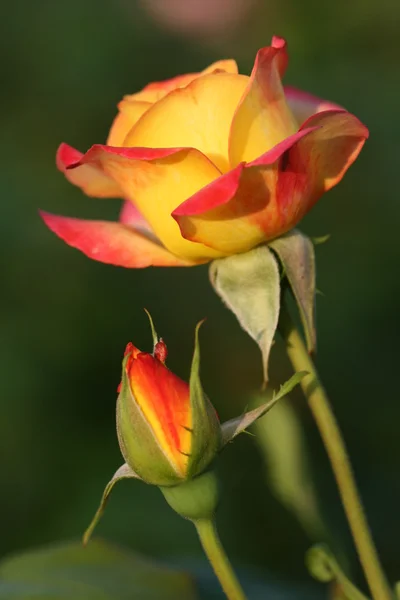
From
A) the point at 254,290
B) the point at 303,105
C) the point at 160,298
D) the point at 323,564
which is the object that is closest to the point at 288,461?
the point at 323,564

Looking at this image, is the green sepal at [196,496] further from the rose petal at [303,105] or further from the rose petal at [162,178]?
the rose petal at [303,105]

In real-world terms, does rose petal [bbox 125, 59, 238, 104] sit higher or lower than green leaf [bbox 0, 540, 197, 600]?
higher

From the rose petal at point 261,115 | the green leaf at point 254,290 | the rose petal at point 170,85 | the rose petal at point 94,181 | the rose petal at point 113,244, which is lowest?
the green leaf at point 254,290

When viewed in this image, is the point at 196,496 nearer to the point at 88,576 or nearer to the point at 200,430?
the point at 200,430

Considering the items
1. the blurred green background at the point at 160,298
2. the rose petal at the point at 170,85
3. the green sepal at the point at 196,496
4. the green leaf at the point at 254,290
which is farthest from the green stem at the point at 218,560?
the blurred green background at the point at 160,298

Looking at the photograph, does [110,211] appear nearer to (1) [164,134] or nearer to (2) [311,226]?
(2) [311,226]

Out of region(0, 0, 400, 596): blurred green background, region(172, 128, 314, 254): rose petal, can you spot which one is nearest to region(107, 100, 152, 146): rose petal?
region(172, 128, 314, 254): rose petal

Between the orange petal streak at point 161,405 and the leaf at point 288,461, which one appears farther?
the leaf at point 288,461

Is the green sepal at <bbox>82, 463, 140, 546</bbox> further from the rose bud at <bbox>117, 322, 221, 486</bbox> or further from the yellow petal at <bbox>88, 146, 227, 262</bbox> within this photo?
the yellow petal at <bbox>88, 146, 227, 262</bbox>
